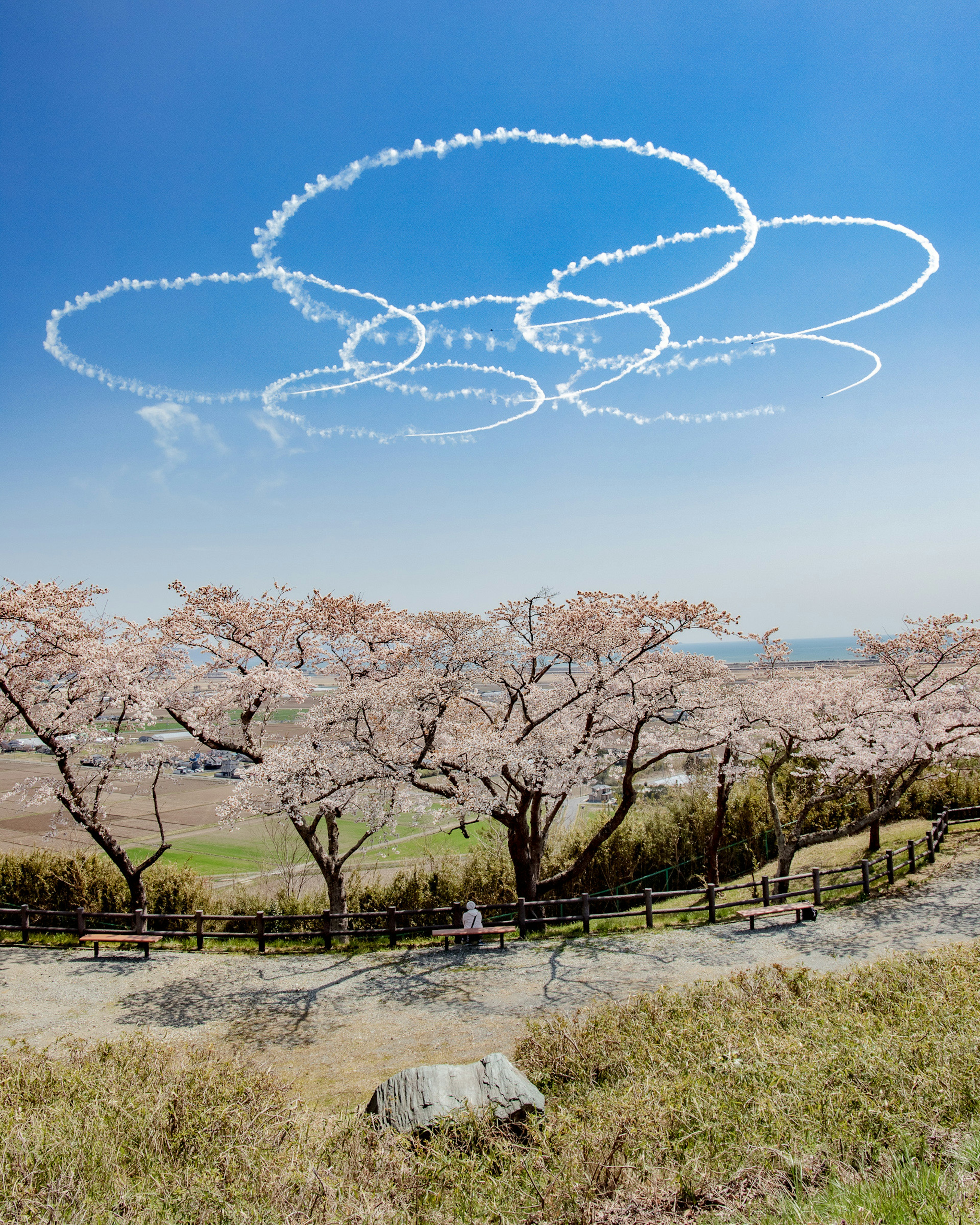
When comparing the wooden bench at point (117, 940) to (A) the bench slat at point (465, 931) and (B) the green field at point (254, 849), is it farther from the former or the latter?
A: (B) the green field at point (254, 849)

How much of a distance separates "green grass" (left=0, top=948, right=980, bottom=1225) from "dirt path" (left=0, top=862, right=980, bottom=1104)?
10.6 feet

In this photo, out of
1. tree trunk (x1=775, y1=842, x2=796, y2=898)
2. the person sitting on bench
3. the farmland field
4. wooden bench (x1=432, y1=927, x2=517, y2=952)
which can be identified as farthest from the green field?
wooden bench (x1=432, y1=927, x2=517, y2=952)

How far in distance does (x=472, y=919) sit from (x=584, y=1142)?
424 inches

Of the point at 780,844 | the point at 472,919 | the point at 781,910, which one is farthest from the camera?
the point at 780,844

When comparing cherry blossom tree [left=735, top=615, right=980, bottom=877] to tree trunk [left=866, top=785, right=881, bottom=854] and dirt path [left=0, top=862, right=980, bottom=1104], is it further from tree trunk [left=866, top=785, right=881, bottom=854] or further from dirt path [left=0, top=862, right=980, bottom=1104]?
dirt path [left=0, top=862, right=980, bottom=1104]

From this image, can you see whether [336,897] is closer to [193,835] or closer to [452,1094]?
[452,1094]

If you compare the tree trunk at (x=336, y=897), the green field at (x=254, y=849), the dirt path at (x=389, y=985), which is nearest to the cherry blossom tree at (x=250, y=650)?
the tree trunk at (x=336, y=897)

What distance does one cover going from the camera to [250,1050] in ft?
33.7

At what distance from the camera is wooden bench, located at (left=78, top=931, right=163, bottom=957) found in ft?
49.2

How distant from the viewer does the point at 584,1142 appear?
5293mm

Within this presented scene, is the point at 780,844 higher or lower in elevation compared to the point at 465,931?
lower

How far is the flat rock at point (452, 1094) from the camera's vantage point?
6.30 meters

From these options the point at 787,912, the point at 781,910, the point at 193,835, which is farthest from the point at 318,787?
the point at 193,835

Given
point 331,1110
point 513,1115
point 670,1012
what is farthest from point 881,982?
point 331,1110
